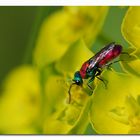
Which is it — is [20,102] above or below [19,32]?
below

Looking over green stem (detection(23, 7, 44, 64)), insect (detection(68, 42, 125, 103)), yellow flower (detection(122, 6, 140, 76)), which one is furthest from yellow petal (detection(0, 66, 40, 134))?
yellow flower (detection(122, 6, 140, 76))

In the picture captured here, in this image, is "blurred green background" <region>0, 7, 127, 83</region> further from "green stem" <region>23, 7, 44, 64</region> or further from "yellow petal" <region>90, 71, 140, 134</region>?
"yellow petal" <region>90, 71, 140, 134</region>

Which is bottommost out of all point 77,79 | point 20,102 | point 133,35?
point 20,102

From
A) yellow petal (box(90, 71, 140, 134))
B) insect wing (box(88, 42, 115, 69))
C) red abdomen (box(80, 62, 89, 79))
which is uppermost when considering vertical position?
insect wing (box(88, 42, 115, 69))

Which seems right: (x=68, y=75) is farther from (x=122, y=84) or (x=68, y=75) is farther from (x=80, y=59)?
(x=122, y=84)

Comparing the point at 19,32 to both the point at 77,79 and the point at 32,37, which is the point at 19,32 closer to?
the point at 32,37

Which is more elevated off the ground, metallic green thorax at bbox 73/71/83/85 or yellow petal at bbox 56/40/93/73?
yellow petal at bbox 56/40/93/73

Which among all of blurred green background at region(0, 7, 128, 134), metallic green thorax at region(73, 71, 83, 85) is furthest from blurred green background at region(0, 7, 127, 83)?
metallic green thorax at region(73, 71, 83, 85)

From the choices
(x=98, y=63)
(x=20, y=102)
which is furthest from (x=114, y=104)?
(x=20, y=102)
